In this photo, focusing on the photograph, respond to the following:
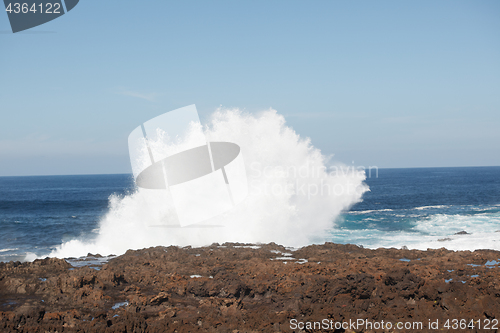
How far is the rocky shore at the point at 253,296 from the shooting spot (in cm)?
765

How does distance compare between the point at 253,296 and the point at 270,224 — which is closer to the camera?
the point at 253,296

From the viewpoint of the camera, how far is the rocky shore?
7648 mm

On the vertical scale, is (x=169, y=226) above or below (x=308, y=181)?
below

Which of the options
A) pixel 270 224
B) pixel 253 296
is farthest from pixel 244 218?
pixel 253 296

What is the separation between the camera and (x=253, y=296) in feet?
32.2

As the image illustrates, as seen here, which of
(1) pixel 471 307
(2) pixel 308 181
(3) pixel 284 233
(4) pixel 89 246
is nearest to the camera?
(1) pixel 471 307

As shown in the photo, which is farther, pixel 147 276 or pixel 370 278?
pixel 147 276

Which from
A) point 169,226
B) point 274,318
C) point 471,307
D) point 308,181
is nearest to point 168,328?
point 274,318

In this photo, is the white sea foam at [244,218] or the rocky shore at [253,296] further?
the white sea foam at [244,218]

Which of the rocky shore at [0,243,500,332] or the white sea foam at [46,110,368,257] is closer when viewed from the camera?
the rocky shore at [0,243,500,332]

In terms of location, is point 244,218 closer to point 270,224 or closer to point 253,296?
point 270,224

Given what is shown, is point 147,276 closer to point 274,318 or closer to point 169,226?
point 274,318

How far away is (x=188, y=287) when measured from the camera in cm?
1002

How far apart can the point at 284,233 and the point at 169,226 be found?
779cm
